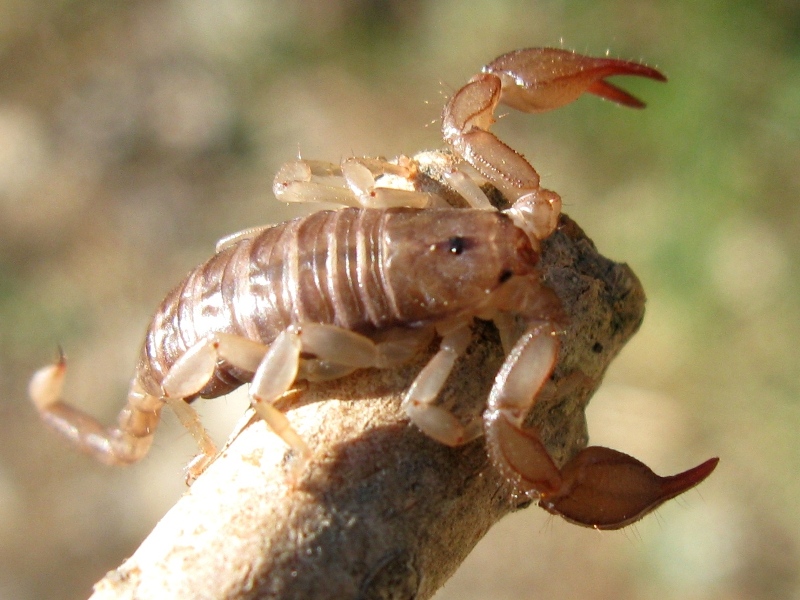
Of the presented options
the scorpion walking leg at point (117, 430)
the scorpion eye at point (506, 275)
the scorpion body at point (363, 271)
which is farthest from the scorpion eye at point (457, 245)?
the scorpion walking leg at point (117, 430)

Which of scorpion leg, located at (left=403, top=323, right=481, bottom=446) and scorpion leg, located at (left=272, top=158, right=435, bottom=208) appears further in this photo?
scorpion leg, located at (left=272, top=158, right=435, bottom=208)

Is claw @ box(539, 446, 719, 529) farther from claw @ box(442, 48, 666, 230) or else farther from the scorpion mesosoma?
claw @ box(442, 48, 666, 230)

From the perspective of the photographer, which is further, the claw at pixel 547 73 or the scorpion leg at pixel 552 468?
the claw at pixel 547 73

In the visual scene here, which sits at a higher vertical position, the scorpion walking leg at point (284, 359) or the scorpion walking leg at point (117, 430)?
the scorpion walking leg at point (117, 430)

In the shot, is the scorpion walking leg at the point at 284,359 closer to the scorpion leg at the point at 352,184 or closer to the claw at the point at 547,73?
the scorpion leg at the point at 352,184

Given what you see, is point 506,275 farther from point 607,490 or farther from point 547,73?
point 547,73

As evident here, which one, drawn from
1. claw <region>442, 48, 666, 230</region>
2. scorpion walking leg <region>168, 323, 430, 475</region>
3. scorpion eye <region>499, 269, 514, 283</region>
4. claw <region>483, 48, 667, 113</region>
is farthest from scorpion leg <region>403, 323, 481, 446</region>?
claw <region>483, 48, 667, 113</region>

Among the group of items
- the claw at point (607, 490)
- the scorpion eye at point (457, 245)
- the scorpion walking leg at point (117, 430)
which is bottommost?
the claw at point (607, 490)
